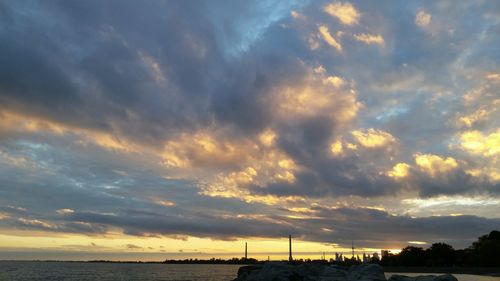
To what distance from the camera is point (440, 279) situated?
37.1 m

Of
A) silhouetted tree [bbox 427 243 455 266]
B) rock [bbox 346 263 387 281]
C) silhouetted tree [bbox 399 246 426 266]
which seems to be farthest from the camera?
silhouetted tree [bbox 399 246 426 266]

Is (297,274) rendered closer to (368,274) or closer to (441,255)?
(368,274)

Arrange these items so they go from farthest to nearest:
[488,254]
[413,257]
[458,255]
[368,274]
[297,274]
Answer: [413,257] → [458,255] → [488,254] → [368,274] → [297,274]

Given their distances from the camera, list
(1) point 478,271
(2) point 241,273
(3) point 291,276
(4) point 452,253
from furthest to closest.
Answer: (4) point 452,253 < (1) point 478,271 < (2) point 241,273 < (3) point 291,276

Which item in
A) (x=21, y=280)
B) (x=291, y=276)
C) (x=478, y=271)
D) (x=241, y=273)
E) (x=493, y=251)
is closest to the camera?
(x=291, y=276)

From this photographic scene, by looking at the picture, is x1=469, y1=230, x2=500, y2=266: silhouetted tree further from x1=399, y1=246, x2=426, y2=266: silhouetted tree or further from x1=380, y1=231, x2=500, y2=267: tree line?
x1=399, y1=246, x2=426, y2=266: silhouetted tree

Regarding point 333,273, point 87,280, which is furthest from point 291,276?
point 87,280

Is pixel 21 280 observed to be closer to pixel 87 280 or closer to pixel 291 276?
pixel 87 280

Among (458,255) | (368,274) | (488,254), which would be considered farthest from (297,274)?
(458,255)

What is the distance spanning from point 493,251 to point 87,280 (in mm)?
125978

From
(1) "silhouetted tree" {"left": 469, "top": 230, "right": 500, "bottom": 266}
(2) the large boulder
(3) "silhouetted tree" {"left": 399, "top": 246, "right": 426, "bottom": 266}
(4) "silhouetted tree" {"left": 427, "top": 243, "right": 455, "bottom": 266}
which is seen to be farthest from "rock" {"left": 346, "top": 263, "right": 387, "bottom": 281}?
(3) "silhouetted tree" {"left": 399, "top": 246, "right": 426, "bottom": 266}

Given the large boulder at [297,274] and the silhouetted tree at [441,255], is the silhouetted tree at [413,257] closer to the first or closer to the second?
the silhouetted tree at [441,255]

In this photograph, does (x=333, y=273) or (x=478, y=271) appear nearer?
(x=333, y=273)

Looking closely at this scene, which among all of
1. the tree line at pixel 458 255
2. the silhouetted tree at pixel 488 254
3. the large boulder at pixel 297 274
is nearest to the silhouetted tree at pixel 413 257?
the tree line at pixel 458 255
